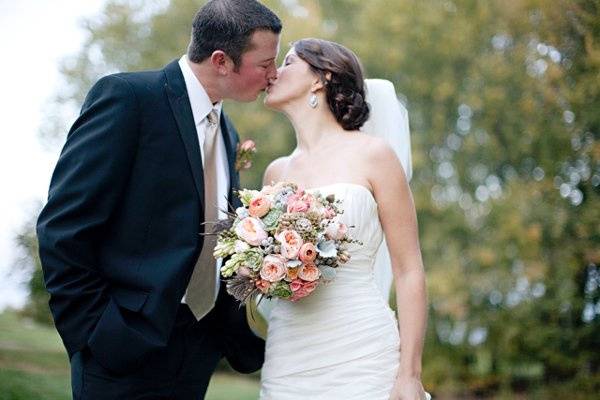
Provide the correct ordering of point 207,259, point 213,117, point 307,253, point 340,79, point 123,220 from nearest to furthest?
point 307,253 < point 123,220 < point 207,259 < point 213,117 < point 340,79

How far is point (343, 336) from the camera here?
3404mm

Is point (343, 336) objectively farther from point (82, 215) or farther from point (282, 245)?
point (82, 215)

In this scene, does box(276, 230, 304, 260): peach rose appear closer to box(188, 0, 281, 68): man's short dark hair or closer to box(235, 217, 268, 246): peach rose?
box(235, 217, 268, 246): peach rose

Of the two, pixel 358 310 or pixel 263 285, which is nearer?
pixel 263 285

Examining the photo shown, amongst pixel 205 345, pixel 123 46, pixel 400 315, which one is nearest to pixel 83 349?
pixel 205 345

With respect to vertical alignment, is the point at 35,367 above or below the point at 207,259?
below

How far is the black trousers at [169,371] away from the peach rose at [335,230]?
76cm

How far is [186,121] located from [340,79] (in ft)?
2.80

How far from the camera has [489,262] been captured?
11797 mm

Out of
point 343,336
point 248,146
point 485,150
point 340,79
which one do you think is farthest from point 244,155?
point 485,150

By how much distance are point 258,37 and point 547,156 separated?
28.2 feet

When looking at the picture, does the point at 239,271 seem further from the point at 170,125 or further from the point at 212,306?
the point at 170,125

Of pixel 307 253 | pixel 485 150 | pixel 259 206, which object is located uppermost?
pixel 259 206

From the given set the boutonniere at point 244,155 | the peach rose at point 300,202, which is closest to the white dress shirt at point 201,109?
the boutonniere at point 244,155
